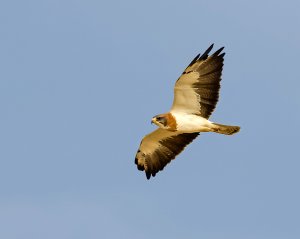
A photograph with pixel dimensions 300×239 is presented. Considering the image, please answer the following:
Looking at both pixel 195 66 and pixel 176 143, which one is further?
pixel 176 143

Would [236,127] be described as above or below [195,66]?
below

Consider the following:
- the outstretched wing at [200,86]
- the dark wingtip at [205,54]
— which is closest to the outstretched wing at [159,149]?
the outstretched wing at [200,86]

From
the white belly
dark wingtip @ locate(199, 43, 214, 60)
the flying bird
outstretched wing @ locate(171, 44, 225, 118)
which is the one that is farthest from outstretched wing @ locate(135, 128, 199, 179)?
dark wingtip @ locate(199, 43, 214, 60)

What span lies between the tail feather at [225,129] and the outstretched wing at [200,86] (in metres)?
0.55

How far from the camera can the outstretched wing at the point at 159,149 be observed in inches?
966

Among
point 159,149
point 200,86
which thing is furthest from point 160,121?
point 159,149

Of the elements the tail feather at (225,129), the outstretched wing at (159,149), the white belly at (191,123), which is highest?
the outstretched wing at (159,149)

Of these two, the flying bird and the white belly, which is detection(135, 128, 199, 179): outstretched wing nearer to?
the flying bird

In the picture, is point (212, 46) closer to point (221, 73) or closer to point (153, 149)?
point (221, 73)

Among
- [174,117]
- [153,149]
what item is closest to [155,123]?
[174,117]

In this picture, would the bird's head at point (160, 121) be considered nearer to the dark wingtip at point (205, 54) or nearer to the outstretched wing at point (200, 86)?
the outstretched wing at point (200, 86)

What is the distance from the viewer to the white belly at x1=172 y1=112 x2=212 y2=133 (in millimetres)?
22891

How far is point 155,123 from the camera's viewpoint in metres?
23.0

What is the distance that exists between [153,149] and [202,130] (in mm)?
2486
